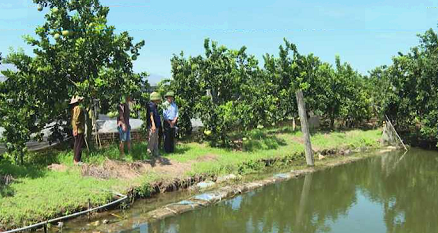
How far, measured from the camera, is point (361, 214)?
783cm

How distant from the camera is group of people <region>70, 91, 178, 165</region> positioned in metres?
8.48

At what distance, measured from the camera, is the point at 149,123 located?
32.3ft

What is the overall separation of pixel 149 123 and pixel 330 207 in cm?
468

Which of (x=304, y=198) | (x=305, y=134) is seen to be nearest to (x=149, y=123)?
(x=304, y=198)

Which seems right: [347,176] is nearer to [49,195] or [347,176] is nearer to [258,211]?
[258,211]

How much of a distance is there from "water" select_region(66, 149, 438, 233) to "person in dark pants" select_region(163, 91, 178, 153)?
2781mm

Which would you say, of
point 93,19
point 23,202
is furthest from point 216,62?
point 23,202

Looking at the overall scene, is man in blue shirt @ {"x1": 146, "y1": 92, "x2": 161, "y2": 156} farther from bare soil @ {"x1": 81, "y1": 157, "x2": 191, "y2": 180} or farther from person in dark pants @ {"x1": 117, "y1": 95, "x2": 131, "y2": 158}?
person in dark pants @ {"x1": 117, "y1": 95, "x2": 131, "y2": 158}

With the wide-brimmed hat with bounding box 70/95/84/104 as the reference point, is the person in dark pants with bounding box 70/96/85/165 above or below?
below

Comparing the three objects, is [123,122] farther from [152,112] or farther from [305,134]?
[305,134]

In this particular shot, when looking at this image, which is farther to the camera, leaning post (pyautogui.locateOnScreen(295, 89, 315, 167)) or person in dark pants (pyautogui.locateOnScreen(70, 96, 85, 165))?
leaning post (pyautogui.locateOnScreen(295, 89, 315, 167))

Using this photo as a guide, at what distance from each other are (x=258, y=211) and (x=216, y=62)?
5872 millimetres

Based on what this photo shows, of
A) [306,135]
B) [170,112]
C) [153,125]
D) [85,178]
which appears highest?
[170,112]

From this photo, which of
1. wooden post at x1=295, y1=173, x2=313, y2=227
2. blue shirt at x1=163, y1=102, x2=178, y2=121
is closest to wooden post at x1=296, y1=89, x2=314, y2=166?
wooden post at x1=295, y1=173, x2=313, y2=227
